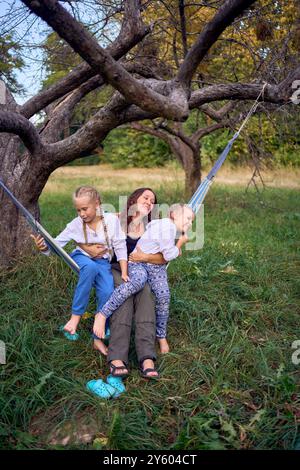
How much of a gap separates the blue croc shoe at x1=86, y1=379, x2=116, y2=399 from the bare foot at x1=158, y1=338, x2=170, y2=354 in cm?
50

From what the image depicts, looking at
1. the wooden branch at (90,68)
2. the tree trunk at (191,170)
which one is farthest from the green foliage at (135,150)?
the wooden branch at (90,68)

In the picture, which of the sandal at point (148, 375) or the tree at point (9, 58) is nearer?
the sandal at point (148, 375)

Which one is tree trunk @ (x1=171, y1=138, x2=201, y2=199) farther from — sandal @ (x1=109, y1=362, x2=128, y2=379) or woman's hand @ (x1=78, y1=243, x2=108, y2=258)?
sandal @ (x1=109, y1=362, x2=128, y2=379)

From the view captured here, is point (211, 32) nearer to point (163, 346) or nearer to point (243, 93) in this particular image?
point (243, 93)

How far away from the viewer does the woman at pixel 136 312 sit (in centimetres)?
Answer: 279

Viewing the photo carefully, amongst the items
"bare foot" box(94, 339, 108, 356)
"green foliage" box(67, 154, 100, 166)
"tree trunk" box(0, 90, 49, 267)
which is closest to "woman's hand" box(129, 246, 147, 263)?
"bare foot" box(94, 339, 108, 356)

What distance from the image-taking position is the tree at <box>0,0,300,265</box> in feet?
10.2

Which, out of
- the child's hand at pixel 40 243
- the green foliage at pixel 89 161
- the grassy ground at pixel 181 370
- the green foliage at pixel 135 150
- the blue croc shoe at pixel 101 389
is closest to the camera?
the grassy ground at pixel 181 370

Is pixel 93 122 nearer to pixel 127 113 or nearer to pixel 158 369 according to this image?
pixel 127 113

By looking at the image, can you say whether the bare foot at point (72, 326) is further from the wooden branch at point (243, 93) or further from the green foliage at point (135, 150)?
the green foliage at point (135, 150)

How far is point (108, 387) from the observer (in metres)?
2.69

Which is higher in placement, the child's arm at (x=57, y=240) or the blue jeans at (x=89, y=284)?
the child's arm at (x=57, y=240)

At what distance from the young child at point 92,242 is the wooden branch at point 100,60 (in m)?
0.69

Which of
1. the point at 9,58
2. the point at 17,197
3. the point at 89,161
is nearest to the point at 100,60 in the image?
the point at 17,197
